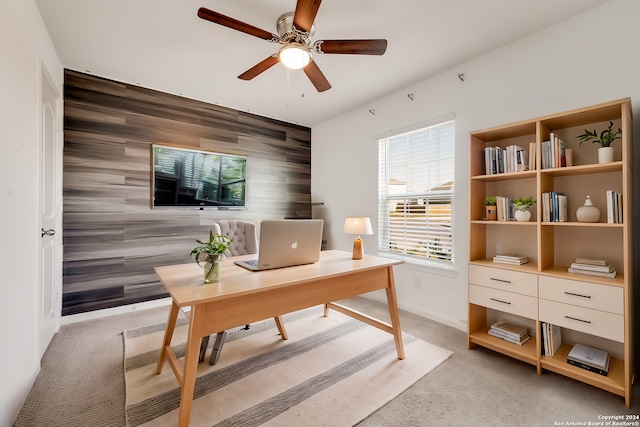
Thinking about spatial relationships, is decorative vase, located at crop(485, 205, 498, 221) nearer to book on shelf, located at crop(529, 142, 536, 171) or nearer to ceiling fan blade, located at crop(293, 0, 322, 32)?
book on shelf, located at crop(529, 142, 536, 171)

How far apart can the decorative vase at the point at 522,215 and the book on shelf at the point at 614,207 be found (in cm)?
45

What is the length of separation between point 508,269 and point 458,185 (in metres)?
0.96

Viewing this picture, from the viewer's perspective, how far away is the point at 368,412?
1583 mm

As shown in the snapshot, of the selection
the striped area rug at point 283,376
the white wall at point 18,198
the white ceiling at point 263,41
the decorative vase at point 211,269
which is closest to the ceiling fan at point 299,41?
the white ceiling at point 263,41

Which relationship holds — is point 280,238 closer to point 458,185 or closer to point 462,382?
point 462,382

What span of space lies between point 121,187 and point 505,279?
3875 mm

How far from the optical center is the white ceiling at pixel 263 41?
192 cm

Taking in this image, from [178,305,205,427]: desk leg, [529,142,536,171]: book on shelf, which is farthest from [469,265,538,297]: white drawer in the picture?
[178,305,205,427]: desk leg

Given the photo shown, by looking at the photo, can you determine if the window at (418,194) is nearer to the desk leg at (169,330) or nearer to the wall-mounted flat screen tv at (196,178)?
the wall-mounted flat screen tv at (196,178)

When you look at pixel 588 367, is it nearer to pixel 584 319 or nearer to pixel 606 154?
pixel 584 319

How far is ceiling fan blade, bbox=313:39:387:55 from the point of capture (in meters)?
1.76

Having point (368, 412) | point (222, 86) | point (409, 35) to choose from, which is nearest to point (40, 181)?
point (222, 86)

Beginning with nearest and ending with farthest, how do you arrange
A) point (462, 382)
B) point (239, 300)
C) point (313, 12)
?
1. point (239, 300)
2. point (313, 12)
3. point (462, 382)

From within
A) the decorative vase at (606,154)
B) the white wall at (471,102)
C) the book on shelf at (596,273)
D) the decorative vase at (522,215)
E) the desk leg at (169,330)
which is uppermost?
the white wall at (471,102)
